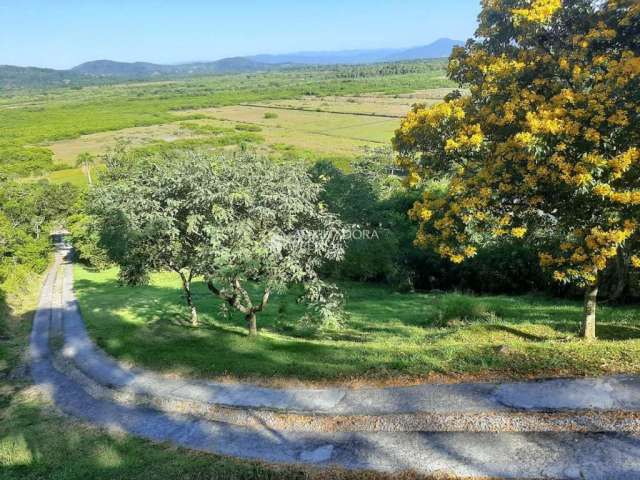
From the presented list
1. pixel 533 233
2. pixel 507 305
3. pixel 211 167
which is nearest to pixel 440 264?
pixel 507 305

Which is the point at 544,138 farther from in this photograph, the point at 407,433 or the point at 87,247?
the point at 87,247

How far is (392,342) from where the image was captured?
730 inches

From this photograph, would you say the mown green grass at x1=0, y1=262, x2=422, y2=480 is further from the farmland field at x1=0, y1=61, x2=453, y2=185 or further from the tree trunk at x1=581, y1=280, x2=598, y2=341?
the farmland field at x1=0, y1=61, x2=453, y2=185

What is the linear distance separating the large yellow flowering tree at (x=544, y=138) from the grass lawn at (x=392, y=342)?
2336 mm

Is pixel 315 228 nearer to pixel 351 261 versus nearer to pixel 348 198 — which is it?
pixel 348 198

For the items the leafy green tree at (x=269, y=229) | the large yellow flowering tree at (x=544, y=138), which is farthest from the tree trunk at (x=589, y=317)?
the leafy green tree at (x=269, y=229)

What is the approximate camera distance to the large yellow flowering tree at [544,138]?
11.9 metres

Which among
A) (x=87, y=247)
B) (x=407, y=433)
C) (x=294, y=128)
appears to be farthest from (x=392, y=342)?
(x=294, y=128)

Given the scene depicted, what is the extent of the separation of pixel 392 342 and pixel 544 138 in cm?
953

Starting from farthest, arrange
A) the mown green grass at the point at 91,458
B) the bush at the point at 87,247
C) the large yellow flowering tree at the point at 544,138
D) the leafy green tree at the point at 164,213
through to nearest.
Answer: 1. the bush at the point at 87,247
2. the leafy green tree at the point at 164,213
3. the large yellow flowering tree at the point at 544,138
4. the mown green grass at the point at 91,458

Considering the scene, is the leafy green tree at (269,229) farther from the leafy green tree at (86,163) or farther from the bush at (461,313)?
the leafy green tree at (86,163)

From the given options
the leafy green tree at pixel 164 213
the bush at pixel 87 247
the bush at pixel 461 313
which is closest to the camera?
the leafy green tree at pixel 164 213

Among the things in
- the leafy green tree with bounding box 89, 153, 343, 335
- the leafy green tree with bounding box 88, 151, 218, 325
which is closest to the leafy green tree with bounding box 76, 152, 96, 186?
the leafy green tree with bounding box 88, 151, 218, 325

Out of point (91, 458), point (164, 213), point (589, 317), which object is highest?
point (164, 213)
